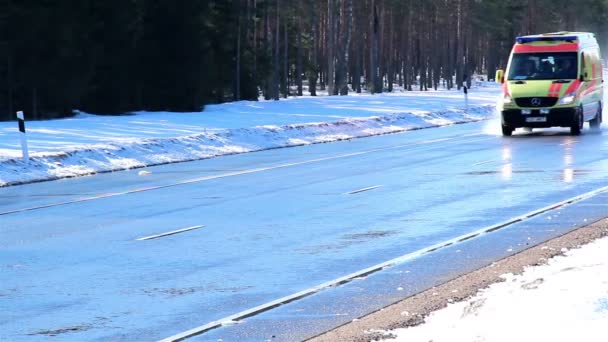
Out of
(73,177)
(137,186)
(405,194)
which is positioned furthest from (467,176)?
(73,177)

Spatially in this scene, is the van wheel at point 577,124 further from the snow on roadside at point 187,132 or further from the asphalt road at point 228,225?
the snow on roadside at point 187,132

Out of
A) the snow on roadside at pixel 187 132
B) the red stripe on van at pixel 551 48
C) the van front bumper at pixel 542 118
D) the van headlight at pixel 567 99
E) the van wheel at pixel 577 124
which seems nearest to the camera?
the snow on roadside at pixel 187 132

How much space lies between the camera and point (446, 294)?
33.0 feet

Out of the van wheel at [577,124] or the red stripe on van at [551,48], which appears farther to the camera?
the red stripe on van at [551,48]

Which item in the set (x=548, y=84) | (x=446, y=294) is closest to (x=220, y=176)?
(x=548, y=84)

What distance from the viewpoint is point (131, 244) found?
538 inches

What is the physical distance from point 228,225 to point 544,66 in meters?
19.8

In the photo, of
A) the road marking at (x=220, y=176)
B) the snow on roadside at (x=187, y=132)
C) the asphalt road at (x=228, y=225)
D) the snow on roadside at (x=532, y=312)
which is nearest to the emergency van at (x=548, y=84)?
the road marking at (x=220, y=176)

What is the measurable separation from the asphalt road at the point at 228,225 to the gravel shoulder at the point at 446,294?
108cm

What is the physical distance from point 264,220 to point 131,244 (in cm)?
242

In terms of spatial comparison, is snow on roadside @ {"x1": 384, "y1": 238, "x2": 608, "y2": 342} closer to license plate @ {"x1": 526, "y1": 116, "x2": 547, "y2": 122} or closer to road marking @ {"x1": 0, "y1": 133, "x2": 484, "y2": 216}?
road marking @ {"x1": 0, "y1": 133, "x2": 484, "y2": 216}

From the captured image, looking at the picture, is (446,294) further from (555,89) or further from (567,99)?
(555,89)

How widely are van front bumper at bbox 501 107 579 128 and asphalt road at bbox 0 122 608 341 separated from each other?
462cm

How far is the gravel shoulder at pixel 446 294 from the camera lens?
8.73m
